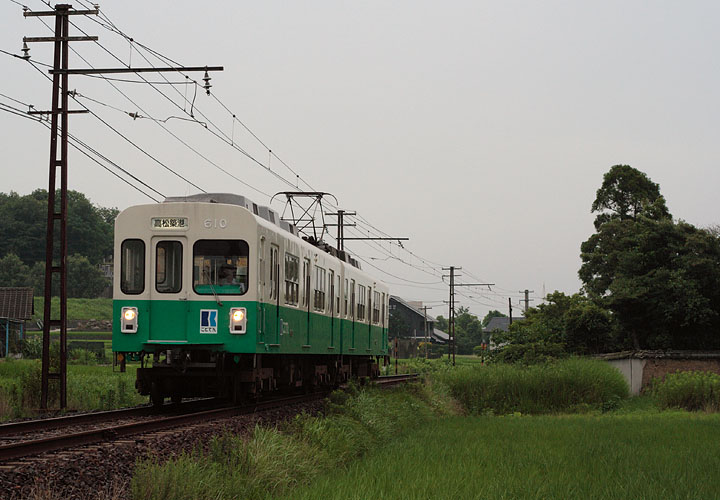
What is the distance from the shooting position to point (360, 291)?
27.4 metres

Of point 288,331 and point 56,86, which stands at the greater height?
point 56,86

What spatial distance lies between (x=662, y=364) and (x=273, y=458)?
23.6m

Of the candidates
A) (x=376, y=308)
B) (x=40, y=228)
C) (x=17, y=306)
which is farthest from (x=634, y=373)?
(x=40, y=228)

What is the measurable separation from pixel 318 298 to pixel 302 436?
8933 mm

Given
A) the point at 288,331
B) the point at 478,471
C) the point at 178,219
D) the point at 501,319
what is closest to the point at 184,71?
the point at 178,219

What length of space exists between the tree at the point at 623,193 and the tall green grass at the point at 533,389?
25234 mm

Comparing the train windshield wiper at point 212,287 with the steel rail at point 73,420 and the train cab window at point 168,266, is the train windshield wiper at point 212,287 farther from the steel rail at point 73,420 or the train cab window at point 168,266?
the steel rail at point 73,420

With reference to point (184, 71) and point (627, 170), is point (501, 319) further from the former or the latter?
point (184, 71)

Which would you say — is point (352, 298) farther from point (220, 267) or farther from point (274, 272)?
point (220, 267)

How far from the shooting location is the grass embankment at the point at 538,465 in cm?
931

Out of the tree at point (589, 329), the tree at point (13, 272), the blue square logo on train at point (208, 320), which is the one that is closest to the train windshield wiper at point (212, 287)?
the blue square logo on train at point (208, 320)

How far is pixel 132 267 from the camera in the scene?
16391mm

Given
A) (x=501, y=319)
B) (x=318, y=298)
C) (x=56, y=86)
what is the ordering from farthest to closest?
(x=501, y=319), (x=318, y=298), (x=56, y=86)

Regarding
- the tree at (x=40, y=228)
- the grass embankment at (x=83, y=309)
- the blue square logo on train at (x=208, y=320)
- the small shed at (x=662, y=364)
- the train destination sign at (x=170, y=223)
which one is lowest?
the small shed at (x=662, y=364)
